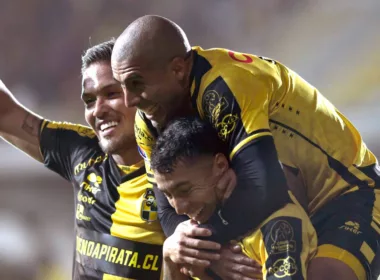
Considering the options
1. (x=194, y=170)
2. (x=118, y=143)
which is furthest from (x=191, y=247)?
(x=118, y=143)

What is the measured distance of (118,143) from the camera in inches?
55.2

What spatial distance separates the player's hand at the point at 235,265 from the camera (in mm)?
1016

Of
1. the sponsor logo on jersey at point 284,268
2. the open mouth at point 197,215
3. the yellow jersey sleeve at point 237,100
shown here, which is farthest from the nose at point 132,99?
the sponsor logo on jersey at point 284,268

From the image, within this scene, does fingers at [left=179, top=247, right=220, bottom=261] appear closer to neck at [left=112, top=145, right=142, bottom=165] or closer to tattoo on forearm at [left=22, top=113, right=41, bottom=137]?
neck at [left=112, top=145, right=142, bottom=165]

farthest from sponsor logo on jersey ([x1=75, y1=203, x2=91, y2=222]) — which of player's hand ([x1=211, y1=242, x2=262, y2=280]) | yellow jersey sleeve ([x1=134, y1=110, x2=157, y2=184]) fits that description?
player's hand ([x1=211, y1=242, x2=262, y2=280])

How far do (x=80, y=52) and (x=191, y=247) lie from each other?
3.80 ft

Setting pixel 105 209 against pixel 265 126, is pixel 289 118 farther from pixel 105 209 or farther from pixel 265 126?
pixel 105 209

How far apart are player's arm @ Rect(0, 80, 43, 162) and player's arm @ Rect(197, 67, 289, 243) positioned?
656mm

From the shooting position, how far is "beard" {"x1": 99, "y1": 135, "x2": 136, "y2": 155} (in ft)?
4.60

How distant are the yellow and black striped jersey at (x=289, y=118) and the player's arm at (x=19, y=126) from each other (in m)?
0.61

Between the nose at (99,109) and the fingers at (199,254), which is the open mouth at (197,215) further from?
the nose at (99,109)

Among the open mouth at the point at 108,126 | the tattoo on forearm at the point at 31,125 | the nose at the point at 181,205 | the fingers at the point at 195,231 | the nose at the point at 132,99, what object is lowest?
the fingers at the point at 195,231

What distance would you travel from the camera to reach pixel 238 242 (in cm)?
104

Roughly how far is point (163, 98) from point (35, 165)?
1.17m
